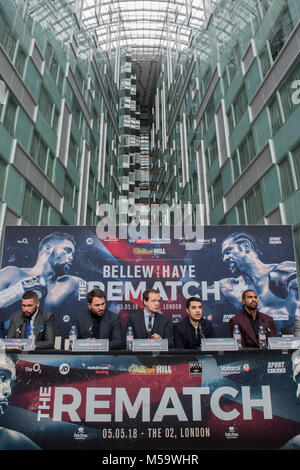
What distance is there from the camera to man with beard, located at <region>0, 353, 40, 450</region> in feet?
15.9

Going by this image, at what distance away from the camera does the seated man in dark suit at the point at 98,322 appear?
7.78 metres

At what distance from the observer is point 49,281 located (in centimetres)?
991

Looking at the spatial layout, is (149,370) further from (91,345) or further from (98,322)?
(98,322)

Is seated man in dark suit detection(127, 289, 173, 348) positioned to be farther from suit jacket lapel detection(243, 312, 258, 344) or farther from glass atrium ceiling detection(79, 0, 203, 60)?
glass atrium ceiling detection(79, 0, 203, 60)

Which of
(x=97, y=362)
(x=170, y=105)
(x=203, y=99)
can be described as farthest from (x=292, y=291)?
(x=170, y=105)

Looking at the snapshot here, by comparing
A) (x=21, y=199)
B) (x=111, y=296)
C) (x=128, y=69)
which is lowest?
(x=111, y=296)

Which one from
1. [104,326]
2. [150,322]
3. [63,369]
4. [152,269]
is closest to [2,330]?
[104,326]

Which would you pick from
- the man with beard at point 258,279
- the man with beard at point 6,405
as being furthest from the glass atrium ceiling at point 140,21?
the man with beard at point 6,405

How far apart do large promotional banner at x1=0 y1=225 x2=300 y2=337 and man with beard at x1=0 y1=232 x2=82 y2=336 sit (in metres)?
0.03

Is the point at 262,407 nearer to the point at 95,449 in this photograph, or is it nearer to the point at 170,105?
the point at 95,449

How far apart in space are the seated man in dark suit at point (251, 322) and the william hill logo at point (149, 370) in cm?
352

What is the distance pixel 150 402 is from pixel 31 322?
3.86 m

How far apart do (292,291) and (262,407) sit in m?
5.25

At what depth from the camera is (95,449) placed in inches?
192
